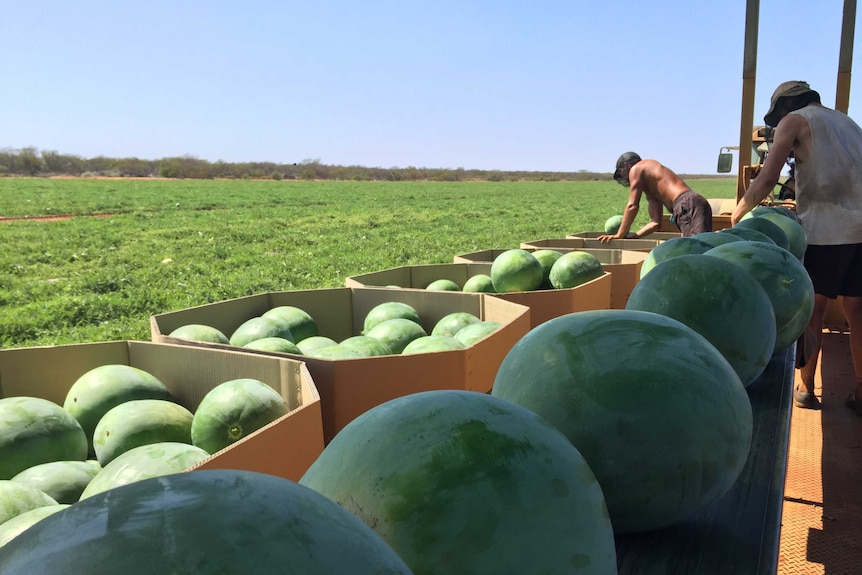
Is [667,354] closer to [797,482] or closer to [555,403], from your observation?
[555,403]

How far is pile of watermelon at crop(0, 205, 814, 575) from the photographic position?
54cm

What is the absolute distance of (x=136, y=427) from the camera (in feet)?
7.25

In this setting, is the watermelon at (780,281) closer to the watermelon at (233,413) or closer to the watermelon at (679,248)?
the watermelon at (679,248)

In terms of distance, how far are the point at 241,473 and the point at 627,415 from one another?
65cm

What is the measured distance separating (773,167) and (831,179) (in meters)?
0.47

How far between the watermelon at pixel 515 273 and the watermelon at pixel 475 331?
925mm

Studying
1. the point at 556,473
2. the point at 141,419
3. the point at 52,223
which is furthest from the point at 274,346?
the point at 52,223

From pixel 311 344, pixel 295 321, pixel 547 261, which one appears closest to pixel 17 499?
pixel 311 344

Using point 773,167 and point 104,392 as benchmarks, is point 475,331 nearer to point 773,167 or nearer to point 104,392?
point 104,392

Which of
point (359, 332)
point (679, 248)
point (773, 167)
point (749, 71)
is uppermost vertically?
point (749, 71)

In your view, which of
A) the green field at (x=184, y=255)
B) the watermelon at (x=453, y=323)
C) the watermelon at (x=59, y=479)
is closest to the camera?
the watermelon at (x=59, y=479)

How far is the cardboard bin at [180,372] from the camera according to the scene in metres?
2.14

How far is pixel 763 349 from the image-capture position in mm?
1656

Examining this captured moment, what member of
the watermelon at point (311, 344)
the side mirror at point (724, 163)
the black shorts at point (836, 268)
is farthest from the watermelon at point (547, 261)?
the side mirror at point (724, 163)
